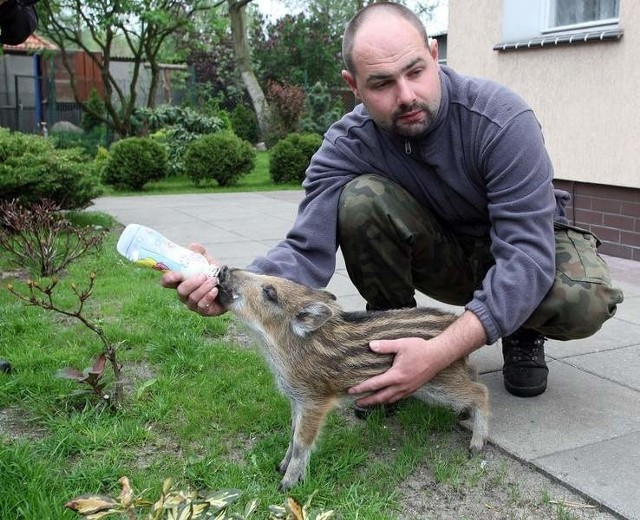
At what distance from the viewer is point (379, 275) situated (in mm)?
3402

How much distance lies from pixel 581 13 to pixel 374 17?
4896 mm

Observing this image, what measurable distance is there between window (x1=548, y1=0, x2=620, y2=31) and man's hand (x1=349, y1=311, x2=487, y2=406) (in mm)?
5086

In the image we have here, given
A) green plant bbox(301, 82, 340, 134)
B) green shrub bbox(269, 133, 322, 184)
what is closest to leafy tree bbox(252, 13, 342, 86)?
green plant bbox(301, 82, 340, 134)

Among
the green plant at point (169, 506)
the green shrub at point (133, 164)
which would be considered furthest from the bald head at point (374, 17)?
the green shrub at point (133, 164)

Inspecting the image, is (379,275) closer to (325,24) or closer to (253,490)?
(253,490)

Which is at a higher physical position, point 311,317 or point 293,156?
point 293,156

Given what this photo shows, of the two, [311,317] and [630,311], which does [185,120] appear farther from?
[311,317]

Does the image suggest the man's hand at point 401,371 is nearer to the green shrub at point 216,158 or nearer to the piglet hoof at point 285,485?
the piglet hoof at point 285,485

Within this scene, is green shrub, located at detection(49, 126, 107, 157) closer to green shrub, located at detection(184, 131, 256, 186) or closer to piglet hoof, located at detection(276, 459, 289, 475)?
green shrub, located at detection(184, 131, 256, 186)

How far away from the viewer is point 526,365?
137 inches

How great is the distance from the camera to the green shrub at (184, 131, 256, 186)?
528 inches

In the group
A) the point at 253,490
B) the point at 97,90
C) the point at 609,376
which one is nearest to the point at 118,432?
the point at 253,490

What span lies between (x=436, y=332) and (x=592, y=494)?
2.67 feet

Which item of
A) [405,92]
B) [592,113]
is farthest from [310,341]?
[592,113]
